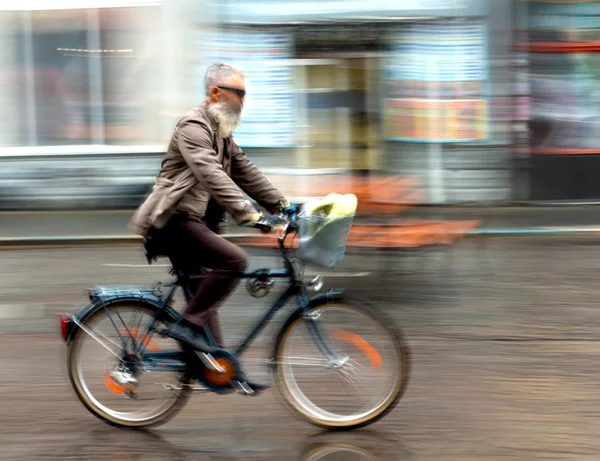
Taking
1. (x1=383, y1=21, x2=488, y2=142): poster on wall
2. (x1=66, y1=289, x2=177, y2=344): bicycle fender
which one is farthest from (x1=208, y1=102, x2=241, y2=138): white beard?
(x1=383, y1=21, x2=488, y2=142): poster on wall

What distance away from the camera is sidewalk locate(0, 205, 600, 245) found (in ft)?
40.1

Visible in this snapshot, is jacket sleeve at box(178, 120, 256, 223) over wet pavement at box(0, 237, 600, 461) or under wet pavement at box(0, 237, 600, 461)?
over

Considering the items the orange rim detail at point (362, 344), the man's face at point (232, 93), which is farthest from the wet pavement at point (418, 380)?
the man's face at point (232, 93)

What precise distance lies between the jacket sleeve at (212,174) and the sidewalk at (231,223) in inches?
286

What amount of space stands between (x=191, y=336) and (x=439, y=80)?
364 inches

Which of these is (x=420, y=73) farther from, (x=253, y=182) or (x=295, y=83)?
(x=253, y=182)

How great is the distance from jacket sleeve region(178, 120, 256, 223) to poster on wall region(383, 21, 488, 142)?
9.13 meters

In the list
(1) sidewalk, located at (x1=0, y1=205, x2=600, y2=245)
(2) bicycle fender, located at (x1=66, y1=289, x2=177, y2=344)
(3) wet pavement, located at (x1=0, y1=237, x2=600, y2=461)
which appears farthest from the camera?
(1) sidewalk, located at (x1=0, y1=205, x2=600, y2=245)

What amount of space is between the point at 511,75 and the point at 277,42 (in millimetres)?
3169

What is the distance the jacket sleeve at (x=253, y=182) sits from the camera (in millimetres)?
4934

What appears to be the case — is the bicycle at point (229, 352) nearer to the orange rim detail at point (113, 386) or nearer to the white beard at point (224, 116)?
the orange rim detail at point (113, 386)

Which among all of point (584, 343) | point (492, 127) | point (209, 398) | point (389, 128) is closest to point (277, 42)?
point (389, 128)

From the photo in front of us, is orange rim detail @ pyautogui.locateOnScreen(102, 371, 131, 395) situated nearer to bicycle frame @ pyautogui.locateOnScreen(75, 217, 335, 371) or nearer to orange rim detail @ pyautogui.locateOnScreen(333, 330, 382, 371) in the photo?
bicycle frame @ pyautogui.locateOnScreen(75, 217, 335, 371)

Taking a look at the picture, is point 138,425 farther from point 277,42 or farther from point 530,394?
point 277,42
